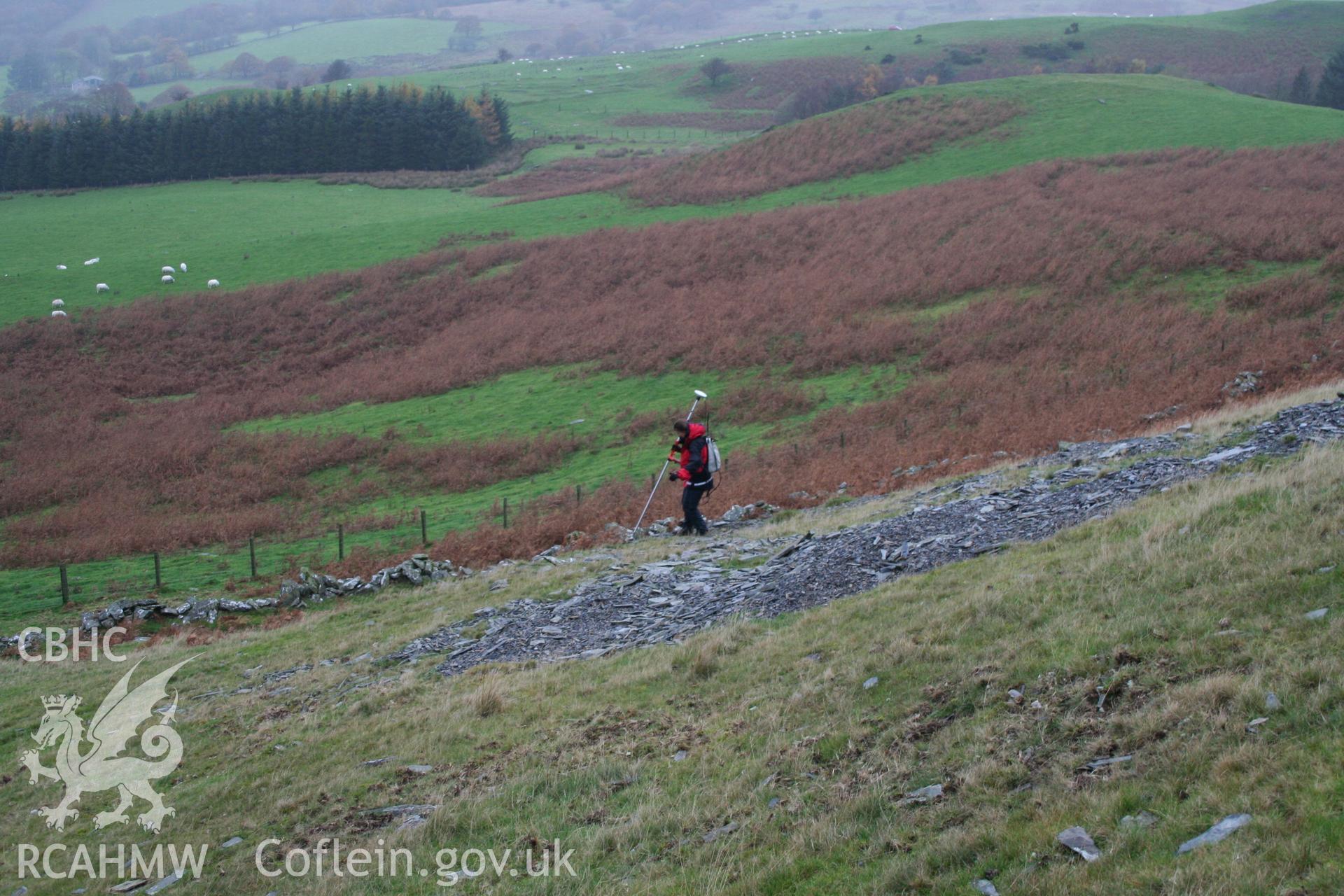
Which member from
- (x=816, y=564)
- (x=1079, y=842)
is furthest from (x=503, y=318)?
(x=1079, y=842)

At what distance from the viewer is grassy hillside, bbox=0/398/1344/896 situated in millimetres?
6184

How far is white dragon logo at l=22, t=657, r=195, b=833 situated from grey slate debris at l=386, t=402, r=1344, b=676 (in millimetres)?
3737

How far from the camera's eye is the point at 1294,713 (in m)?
6.63

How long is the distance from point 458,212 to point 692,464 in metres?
61.6

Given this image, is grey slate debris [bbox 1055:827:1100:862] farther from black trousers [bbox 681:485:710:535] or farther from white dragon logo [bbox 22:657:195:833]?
black trousers [bbox 681:485:710:535]

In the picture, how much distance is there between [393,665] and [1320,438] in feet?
50.7

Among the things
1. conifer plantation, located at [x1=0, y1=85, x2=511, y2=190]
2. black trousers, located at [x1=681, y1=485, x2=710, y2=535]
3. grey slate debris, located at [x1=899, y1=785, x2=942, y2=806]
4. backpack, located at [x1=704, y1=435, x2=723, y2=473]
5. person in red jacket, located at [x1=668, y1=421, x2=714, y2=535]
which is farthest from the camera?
conifer plantation, located at [x1=0, y1=85, x2=511, y2=190]

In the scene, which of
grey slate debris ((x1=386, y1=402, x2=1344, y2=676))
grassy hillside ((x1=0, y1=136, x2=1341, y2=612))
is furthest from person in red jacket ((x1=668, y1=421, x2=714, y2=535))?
grassy hillside ((x1=0, y1=136, x2=1341, y2=612))

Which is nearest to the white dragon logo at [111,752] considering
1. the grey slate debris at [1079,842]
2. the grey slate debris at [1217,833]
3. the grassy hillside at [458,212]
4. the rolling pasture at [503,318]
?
the rolling pasture at [503,318]

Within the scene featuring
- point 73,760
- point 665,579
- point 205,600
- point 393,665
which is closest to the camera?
point 73,760

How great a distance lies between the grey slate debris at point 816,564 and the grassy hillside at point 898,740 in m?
0.92

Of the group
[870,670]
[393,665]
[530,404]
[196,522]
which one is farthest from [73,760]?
[530,404]

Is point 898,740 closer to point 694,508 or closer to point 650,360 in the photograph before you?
point 694,508

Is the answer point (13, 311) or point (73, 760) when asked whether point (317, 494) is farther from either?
point (13, 311)
